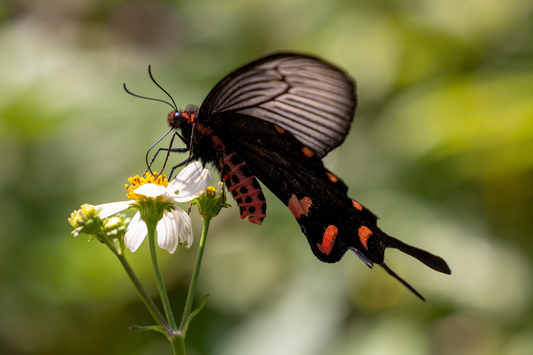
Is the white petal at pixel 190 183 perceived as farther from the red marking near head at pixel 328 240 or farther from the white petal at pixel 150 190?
the red marking near head at pixel 328 240

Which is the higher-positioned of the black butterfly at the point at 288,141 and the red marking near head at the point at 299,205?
the black butterfly at the point at 288,141

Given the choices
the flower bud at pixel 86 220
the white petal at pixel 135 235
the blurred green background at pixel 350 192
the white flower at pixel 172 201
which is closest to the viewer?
the flower bud at pixel 86 220

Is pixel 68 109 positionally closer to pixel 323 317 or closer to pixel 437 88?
pixel 323 317

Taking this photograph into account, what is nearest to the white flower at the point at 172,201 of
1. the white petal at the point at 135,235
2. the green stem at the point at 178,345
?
the white petal at the point at 135,235

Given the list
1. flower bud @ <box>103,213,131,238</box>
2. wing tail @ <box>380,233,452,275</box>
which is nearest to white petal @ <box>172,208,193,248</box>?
flower bud @ <box>103,213,131,238</box>

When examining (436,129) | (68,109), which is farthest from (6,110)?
(436,129)

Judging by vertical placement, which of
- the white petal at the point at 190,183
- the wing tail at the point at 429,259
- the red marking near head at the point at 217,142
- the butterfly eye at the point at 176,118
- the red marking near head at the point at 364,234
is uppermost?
the wing tail at the point at 429,259

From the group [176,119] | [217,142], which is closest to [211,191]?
[217,142]
